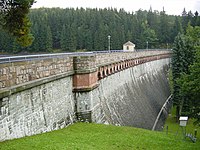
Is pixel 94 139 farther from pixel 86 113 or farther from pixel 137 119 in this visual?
pixel 137 119

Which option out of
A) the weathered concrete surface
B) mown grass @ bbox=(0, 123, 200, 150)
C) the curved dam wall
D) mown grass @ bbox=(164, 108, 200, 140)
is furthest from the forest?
mown grass @ bbox=(0, 123, 200, 150)

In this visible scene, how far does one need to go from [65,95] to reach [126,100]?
14035mm

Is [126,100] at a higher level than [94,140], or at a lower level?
lower

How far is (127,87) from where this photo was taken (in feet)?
106

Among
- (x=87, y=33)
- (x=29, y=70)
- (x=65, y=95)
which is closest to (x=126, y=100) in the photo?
(x=65, y=95)

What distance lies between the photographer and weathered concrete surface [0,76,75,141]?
10867 millimetres

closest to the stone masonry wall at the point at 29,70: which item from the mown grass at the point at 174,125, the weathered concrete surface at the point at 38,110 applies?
the weathered concrete surface at the point at 38,110

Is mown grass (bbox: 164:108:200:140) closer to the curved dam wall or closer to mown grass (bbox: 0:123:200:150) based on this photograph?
the curved dam wall

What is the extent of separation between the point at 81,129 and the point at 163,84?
40768mm

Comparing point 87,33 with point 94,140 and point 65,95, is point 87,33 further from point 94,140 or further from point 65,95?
point 94,140

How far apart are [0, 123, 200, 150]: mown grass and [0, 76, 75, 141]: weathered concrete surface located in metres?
0.53

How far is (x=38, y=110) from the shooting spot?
13039 mm

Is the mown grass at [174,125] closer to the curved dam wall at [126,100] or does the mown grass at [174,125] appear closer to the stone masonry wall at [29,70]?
the curved dam wall at [126,100]

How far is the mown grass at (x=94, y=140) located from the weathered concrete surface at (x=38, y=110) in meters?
0.53
